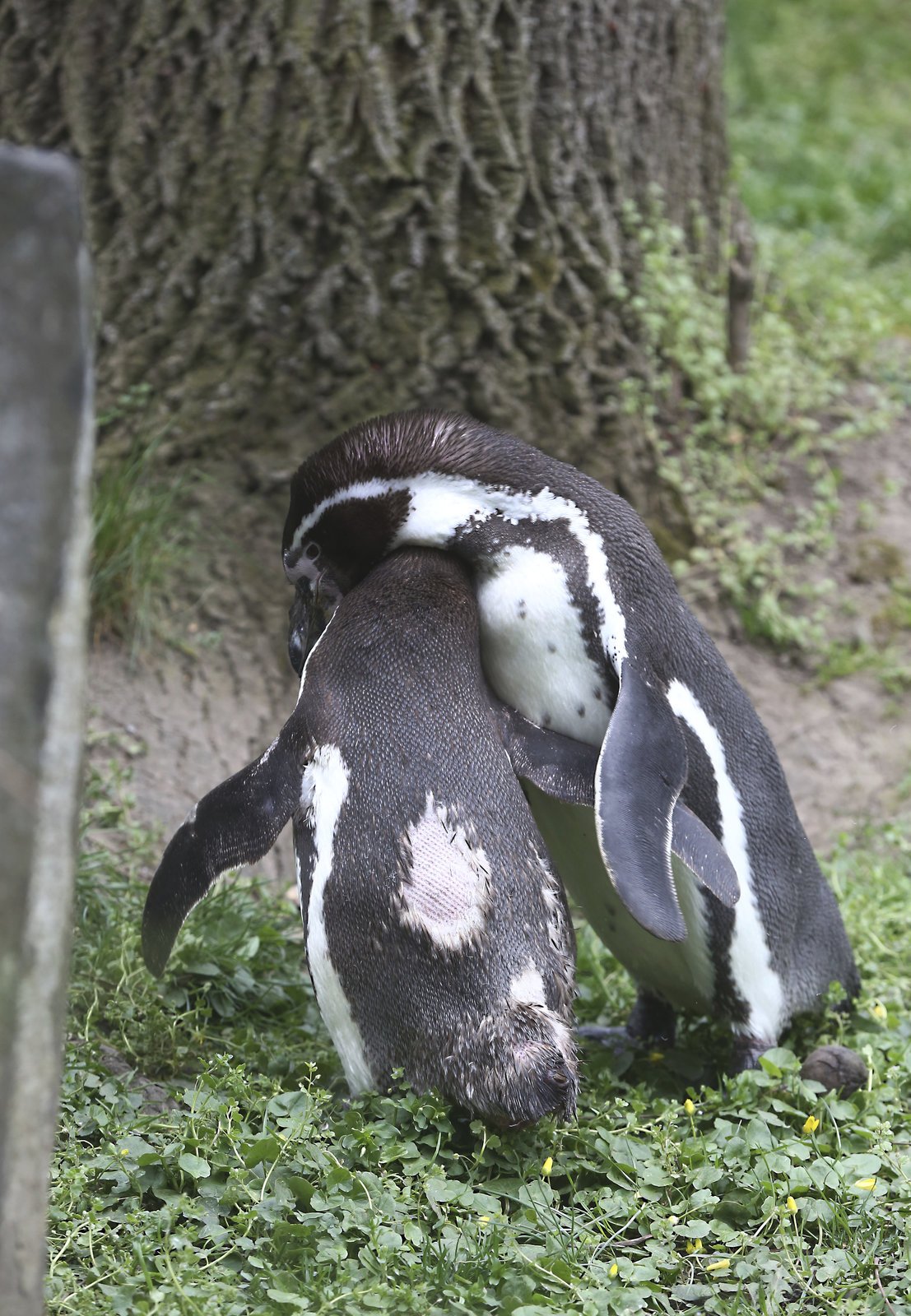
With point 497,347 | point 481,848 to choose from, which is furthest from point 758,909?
point 497,347

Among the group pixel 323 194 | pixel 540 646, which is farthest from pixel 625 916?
pixel 323 194

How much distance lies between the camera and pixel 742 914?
2.46 meters

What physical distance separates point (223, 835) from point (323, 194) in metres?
1.97

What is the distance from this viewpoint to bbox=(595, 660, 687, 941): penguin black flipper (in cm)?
207

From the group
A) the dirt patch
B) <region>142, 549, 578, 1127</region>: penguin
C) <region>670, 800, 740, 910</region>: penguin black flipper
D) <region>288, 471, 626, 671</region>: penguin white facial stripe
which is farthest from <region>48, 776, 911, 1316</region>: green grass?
<region>288, 471, 626, 671</region>: penguin white facial stripe

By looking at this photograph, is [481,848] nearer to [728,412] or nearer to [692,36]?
[728,412]

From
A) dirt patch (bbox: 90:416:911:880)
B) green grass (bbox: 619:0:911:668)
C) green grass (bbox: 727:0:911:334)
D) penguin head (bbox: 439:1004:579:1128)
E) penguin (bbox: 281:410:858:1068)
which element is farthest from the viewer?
green grass (bbox: 727:0:911:334)

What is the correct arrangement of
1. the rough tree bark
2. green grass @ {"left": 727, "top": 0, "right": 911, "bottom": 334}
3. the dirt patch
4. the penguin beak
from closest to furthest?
1. the penguin beak
2. the dirt patch
3. the rough tree bark
4. green grass @ {"left": 727, "top": 0, "right": 911, "bottom": 334}

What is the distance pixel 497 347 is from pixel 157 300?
920 mm

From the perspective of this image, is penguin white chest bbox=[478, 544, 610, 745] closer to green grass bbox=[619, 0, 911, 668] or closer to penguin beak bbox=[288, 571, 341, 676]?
penguin beak bbox=[288, 571, 341, 676]

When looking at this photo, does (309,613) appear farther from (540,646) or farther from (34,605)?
(34,605)

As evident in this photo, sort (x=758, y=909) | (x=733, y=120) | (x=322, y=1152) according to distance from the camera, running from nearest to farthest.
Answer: (x=322, y=1152) → (x=758, y=909) → (x=733, y=120)

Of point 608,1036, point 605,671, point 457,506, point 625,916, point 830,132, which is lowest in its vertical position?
point 608,1036

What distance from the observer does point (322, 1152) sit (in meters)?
1.96
